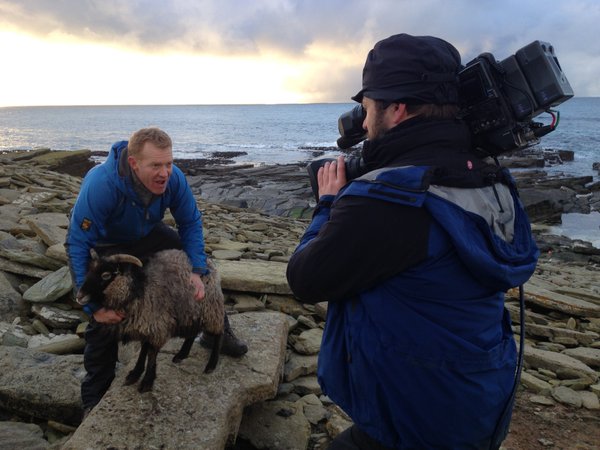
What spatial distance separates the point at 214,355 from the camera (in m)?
4.36

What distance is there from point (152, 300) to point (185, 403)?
860 mm

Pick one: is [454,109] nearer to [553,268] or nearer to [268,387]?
[268,387]

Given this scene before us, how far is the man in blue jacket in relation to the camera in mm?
3688

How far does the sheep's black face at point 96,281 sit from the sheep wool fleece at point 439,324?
82.4 inches

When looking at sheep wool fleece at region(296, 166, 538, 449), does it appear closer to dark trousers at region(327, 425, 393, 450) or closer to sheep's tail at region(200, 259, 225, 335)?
dark trousers at region(327, 425, 393, 450)

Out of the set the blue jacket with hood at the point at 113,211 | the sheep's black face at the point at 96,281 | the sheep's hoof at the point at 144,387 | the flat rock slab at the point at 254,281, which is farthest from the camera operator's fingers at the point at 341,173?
the flat rock slab at the point at 254,281

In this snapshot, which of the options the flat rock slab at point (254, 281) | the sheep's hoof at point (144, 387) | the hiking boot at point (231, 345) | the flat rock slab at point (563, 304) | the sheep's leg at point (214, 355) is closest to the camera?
the sheep's hoof at point (144, 387)

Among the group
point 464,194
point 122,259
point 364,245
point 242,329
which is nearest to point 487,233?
point 464,194

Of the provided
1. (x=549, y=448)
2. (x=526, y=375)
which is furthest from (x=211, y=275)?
(x=526, y=375)

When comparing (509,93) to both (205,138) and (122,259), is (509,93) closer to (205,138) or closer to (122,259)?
(122,259)

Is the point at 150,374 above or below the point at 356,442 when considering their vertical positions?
below

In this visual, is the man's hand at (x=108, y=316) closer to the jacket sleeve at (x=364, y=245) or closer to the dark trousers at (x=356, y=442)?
the dark trousers at (x=356, y=442)

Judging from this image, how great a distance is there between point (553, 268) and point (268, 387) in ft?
40.2

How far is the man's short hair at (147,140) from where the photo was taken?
11.9 ft
